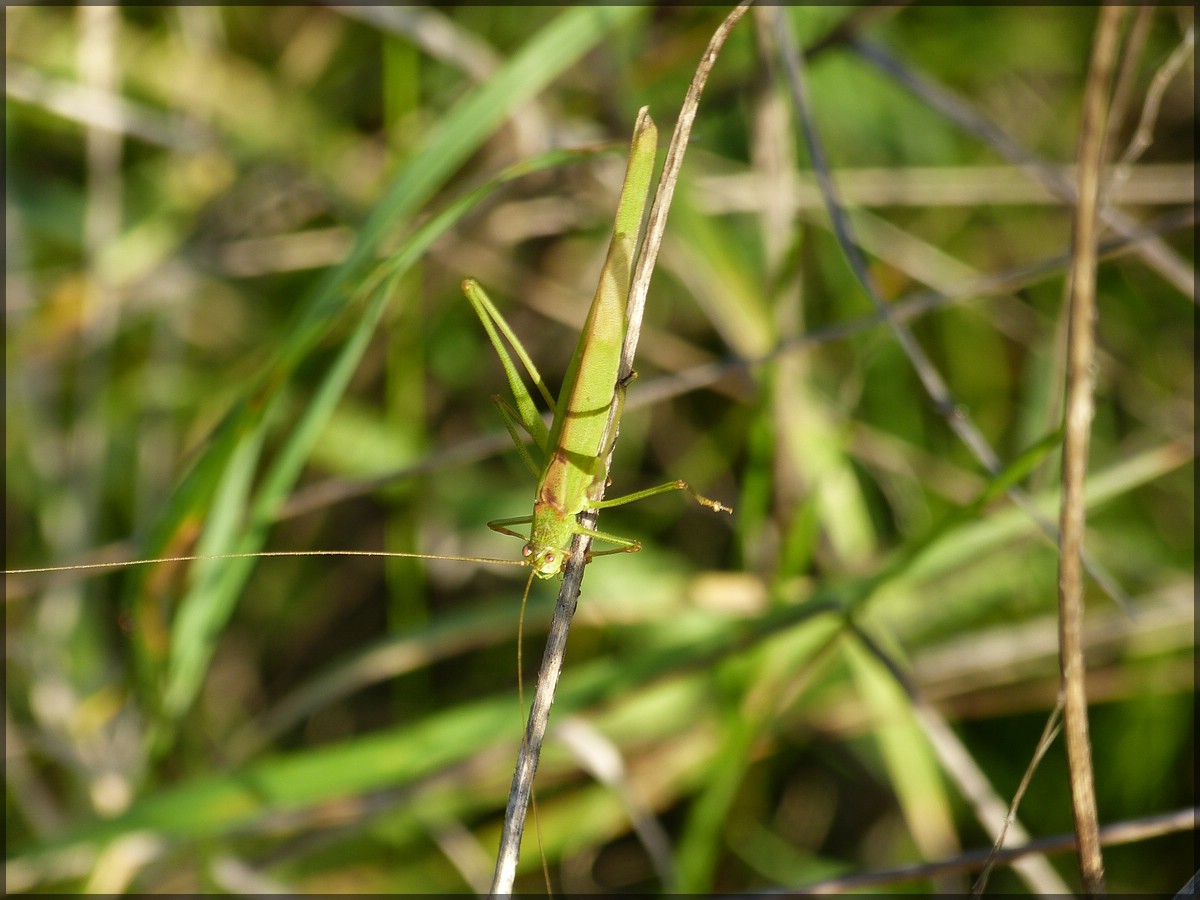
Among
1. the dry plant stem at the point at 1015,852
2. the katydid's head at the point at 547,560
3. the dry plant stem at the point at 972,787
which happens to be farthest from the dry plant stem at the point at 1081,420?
the katydid's head at the point at 547,560

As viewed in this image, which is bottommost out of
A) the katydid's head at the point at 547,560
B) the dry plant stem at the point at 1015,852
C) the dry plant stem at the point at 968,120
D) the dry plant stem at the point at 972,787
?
the dry plant stem at the point at 1015,852

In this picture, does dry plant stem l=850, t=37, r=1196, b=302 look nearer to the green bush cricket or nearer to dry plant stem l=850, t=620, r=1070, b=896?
the green bush cricket

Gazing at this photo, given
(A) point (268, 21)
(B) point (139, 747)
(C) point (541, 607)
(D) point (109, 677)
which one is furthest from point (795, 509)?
(A) point (268, 21)

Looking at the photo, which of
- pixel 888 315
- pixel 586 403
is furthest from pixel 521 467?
pixel 888 315

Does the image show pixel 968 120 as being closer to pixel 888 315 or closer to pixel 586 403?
pixel 888 315

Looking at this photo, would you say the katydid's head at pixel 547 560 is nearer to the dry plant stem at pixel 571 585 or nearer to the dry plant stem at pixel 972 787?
the dry plant stem at pixel 571 585

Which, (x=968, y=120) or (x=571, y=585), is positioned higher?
(x=968, y=120)

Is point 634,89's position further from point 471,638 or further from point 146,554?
point 146,554
